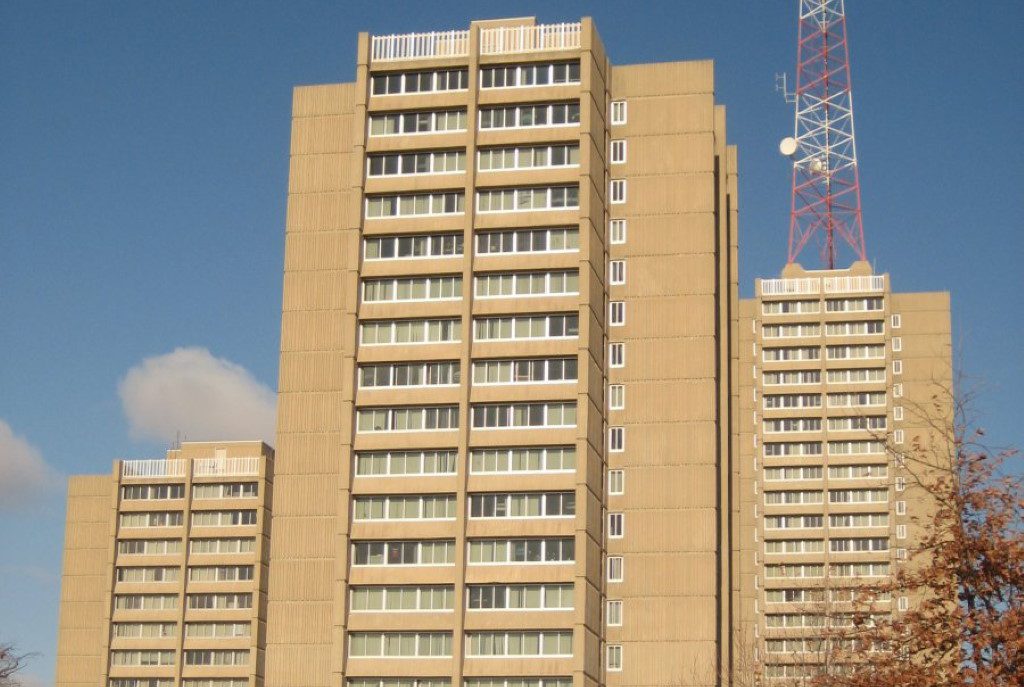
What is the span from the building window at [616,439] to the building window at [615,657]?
11688mm

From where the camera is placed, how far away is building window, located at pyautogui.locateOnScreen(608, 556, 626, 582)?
98312mm

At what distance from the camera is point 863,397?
6462 inches

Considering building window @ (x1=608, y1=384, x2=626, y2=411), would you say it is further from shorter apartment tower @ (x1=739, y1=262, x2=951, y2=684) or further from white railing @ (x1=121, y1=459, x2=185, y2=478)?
white railing @ (x1=121, y1=459, x2=185, y2=478)

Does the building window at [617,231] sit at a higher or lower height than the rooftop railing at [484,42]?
lower

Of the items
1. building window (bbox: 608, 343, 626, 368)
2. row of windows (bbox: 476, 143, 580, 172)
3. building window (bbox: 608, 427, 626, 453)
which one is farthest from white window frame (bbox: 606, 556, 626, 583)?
row of windows (bbox: 476, 143, 580, 172)

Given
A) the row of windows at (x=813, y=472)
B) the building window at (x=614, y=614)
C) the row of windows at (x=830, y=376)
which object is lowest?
the building window at (x=614, y=614)

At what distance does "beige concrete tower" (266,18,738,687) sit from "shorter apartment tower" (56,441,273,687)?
229 ft

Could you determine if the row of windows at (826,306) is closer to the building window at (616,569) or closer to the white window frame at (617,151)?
the white window frame at (617,151)

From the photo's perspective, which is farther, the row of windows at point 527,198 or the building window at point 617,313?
the building window at point 617,313

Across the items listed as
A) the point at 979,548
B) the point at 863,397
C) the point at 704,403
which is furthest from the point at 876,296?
the point at 979,548

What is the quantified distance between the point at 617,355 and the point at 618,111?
626 inches

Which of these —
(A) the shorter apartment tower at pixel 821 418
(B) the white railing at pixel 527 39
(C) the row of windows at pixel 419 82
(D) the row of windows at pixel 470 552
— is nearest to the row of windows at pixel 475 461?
(D) the row of windows at pixel 470 552

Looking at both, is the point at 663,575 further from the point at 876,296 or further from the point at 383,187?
the point at 876,296

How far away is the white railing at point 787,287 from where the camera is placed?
167m
